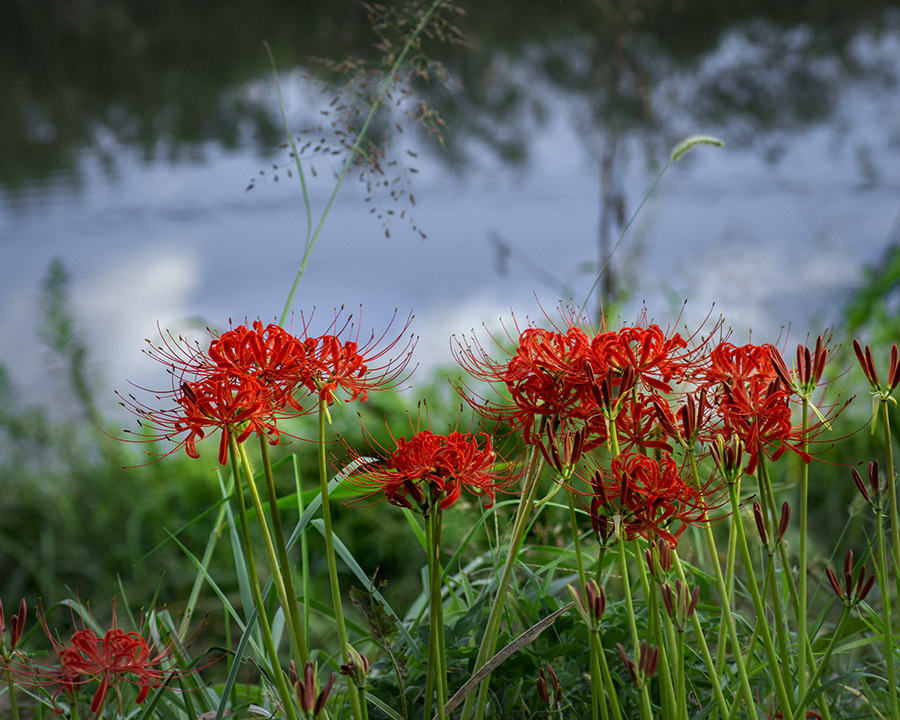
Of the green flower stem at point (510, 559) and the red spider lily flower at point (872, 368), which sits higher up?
the red spider lily flower at point (872, 368)

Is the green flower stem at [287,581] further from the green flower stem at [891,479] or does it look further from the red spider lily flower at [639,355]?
the green flower stem at [891,479]

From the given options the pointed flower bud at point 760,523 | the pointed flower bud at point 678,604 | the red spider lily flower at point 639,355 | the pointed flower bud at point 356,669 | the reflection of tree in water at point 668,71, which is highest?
the reflection of tree in water at point 668,71

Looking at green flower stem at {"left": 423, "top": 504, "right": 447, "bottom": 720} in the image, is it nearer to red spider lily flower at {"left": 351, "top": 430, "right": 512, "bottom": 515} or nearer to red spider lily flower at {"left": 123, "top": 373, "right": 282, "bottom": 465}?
red spider lily flower at {"left": 351, "top": 430, "right": 512, "bottom": 515}

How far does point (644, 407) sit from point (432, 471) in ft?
0.51

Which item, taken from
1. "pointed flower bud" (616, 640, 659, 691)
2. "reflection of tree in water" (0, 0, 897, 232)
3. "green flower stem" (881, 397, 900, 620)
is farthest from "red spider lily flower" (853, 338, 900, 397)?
"reflection of tree in water" (0, 0, 897, 232)

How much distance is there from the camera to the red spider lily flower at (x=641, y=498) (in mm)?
489

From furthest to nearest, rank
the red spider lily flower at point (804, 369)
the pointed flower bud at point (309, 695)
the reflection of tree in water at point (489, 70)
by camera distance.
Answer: the reflection of tree in water at point (489, 70), the red spider lily flower at point (804, 369), the pointed flower bud at point (309, 695)

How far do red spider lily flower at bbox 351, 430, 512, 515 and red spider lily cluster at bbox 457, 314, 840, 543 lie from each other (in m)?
0.04

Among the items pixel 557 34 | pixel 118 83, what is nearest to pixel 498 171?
pixel 557 34

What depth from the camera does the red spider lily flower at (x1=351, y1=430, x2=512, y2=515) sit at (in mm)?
492

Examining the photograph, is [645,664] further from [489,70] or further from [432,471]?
[489,70]

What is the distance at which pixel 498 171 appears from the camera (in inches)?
Answer: 130

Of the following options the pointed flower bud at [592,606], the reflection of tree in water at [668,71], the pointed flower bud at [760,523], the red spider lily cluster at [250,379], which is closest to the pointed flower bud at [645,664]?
the pointed flower bud at [592,606]

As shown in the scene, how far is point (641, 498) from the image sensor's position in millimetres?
500
